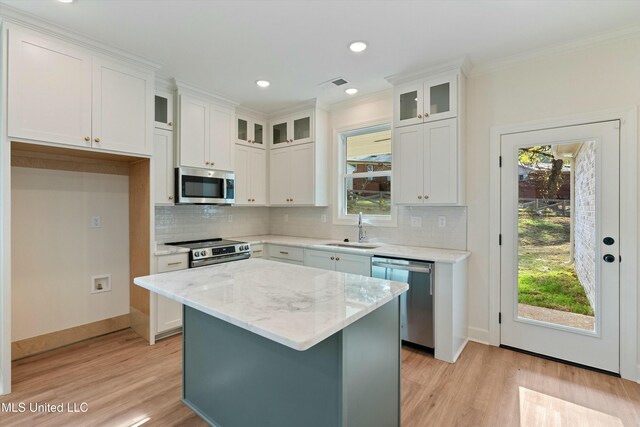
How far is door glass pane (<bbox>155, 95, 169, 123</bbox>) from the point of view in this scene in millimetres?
3400

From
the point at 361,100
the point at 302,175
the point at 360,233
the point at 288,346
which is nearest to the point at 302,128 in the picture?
the point at 302,175

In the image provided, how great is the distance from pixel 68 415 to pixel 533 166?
408cm

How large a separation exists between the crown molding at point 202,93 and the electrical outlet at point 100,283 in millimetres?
2207

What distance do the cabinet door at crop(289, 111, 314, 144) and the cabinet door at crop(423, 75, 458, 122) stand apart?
159cm

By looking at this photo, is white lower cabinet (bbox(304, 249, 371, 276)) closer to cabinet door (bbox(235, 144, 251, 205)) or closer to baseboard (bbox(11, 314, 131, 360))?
cabinet door (bbox(235, 144, 251, 205))

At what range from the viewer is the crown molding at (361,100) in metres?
3.73

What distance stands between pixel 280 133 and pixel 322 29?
2.25 m

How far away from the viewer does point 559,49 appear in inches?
105

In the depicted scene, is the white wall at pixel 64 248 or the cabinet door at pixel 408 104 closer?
the white wall at pixel 64 248

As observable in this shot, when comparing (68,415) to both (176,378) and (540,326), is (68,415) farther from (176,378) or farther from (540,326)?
(540,326)

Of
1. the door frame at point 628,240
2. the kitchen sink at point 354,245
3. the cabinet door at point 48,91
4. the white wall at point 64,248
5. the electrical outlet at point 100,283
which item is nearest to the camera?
the cabinet door at point 48,91

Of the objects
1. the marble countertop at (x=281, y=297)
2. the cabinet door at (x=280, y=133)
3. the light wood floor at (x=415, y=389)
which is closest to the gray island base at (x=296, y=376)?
the marble countertop at (x=281, y=297)

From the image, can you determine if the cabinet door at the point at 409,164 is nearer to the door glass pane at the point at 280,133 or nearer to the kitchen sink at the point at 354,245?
the kitchen sink at the point at 354,245

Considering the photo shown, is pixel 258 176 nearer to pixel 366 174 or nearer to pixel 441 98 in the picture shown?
pixel 366 174
